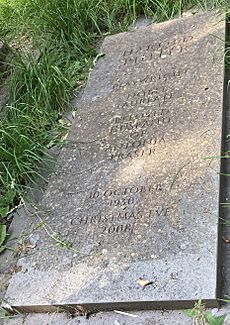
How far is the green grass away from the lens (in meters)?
2.96

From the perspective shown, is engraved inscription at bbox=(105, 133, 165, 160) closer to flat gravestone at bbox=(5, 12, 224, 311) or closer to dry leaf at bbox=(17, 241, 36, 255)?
flat gravestone at bbox=(5, 12, 224, 311)

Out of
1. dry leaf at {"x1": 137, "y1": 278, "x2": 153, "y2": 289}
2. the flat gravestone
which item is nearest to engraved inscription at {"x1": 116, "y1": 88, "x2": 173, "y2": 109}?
the flat gravestone

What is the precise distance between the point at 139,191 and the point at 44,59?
1.37 m

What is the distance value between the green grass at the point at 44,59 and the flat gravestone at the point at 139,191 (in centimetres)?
19

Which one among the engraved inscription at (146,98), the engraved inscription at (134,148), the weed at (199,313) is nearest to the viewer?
the weed at (199,313)

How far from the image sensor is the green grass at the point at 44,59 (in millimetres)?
2965

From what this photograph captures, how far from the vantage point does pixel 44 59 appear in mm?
3557

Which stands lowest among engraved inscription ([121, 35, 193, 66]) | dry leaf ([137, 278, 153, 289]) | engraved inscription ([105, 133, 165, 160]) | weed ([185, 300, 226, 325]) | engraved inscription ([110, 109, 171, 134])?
weed ([185, 300, 226, 325])

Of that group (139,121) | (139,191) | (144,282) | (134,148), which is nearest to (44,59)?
(139,121)

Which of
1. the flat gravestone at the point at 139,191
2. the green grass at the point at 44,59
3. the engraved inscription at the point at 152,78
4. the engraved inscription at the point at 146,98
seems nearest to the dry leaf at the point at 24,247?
the flat gravestone at the point at 139,191

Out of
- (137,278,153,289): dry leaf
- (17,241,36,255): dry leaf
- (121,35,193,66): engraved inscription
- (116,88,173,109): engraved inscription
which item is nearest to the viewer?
(137,278,153,289): dry leaf

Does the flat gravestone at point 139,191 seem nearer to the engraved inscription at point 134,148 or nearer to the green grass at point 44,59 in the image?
the engraved inscription at point 134,148

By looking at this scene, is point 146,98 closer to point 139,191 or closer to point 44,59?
point 139,191

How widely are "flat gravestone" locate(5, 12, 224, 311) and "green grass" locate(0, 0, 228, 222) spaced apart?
188 mm
